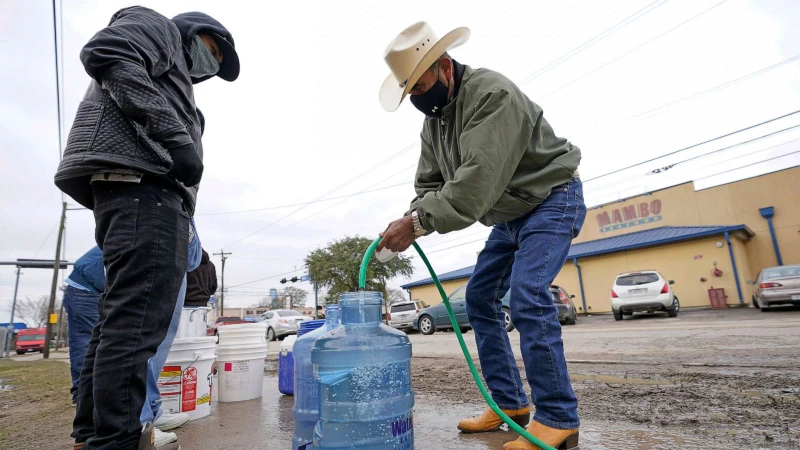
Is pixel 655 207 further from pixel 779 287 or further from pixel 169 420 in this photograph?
pixel 169 420

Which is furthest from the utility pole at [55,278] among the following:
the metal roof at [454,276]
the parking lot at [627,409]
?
the parking lot at [627,409]

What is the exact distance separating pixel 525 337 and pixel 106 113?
6.72ft

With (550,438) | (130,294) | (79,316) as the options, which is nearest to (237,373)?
(79,316)

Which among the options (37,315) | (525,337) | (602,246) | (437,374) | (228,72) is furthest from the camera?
(37,315)

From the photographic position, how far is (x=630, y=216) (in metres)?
24.5

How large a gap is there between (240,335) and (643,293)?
12.7 m

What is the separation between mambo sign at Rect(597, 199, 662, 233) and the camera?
77.9ft

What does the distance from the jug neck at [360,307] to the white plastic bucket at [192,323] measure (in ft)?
6.85

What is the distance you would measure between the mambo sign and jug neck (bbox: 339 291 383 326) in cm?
2621

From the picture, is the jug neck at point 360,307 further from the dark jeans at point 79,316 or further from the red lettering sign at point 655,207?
the red lettering sign at point 655,207

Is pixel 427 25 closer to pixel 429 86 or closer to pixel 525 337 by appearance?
pixel 429 86

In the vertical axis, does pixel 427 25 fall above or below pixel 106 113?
above

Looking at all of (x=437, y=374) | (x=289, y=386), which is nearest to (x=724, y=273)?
(x=437, y=374)

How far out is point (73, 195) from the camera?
1.92 m
